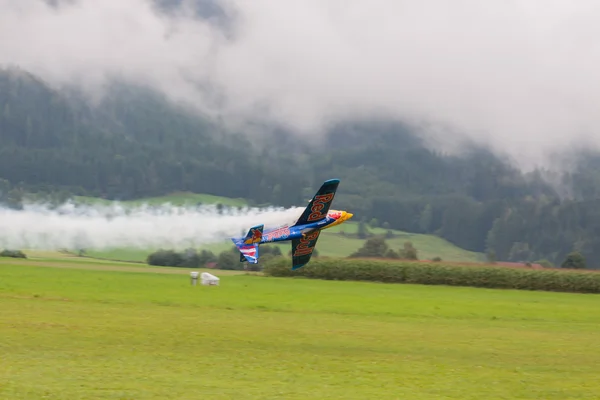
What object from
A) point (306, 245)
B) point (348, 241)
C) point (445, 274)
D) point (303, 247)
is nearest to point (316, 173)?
point (348, 241)

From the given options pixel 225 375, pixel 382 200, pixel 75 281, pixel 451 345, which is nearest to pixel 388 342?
pixel 451 345

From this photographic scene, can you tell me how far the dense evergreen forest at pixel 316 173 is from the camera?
4897 inches

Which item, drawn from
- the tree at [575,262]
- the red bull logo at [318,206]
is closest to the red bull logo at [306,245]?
the red bull logo at [318,206]

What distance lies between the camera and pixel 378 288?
55.0 m

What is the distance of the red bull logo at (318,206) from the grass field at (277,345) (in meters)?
4.39

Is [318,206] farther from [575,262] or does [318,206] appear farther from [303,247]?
[575,262]

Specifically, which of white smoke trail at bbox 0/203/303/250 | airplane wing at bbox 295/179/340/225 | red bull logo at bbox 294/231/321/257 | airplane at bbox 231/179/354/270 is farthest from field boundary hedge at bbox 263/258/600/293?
airplane wing at bbox 295/179/340/225

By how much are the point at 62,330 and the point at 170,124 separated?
168 metres

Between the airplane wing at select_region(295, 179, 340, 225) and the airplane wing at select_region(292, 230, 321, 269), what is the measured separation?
3.54 ft

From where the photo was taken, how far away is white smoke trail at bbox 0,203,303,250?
56.2 m

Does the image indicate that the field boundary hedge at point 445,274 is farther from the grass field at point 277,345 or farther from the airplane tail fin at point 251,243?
the airplane tail fin at point 251,243

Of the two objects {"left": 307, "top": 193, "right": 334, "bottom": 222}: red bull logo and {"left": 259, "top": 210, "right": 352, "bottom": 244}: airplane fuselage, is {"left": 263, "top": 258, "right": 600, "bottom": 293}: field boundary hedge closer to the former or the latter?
{"left": 259, "top": 210, "right": 352, "bottom": 244}: airplane fuselage

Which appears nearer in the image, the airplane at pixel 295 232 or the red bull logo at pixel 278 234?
the airplane at pixel 295 232

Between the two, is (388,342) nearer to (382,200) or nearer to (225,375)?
(225,375)
